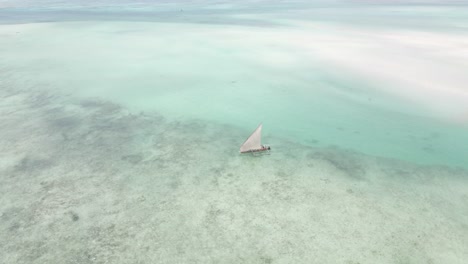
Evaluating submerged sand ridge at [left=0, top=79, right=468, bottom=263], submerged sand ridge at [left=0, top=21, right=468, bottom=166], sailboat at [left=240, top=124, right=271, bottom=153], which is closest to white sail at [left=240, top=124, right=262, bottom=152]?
sailboat at [left=240, top=124, right=271, bottom=153]

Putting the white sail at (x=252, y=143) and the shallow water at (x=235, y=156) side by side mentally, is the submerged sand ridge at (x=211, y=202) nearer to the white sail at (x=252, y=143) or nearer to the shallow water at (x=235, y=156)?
the shallow water at (x=235, y=156)

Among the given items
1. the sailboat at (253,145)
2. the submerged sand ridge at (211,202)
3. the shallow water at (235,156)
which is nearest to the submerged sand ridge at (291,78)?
the shallow water at (235,156)

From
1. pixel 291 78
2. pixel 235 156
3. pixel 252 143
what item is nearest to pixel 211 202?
pixel 235 156

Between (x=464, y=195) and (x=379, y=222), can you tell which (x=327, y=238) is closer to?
(x=379, y=222)

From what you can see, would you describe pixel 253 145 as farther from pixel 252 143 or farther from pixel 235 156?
pixel 235 156

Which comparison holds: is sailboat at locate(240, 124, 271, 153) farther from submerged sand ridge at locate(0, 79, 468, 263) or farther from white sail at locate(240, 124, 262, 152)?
submerged sand ridge at locate(0, 79, 468, 263)
